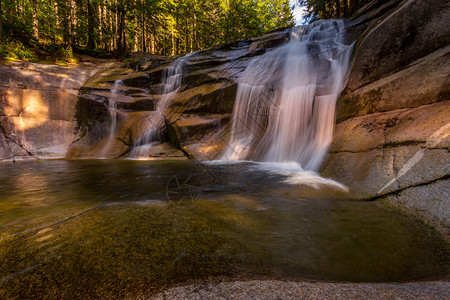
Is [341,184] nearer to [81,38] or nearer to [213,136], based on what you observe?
[213,136]

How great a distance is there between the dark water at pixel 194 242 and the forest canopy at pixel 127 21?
51.2 ft

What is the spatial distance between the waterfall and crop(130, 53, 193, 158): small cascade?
3.90m

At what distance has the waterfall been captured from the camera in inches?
238

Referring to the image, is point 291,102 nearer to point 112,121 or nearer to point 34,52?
point 112,121

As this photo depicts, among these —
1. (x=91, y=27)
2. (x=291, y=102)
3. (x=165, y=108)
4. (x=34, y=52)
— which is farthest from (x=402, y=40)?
(x=91, y=27)

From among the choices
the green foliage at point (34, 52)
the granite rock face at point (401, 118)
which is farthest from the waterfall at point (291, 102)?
the green foliage at point (34, 52)

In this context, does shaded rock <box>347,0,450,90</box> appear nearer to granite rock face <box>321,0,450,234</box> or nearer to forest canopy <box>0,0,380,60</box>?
granite rock face <box>321,0,450,234</box>

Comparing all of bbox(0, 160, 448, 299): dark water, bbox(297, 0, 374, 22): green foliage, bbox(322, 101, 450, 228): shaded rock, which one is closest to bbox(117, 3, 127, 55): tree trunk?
bbox(297, 0, 374, 22): green foliage

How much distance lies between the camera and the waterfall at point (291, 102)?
19.8ft

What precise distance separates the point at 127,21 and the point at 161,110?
1830 centimetres

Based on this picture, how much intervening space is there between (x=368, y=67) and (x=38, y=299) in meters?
6.45

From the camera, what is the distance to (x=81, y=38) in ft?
61.0

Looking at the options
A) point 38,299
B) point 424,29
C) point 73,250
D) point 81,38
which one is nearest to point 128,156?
point 73,250

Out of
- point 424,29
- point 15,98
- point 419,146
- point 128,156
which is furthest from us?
point 128,156
